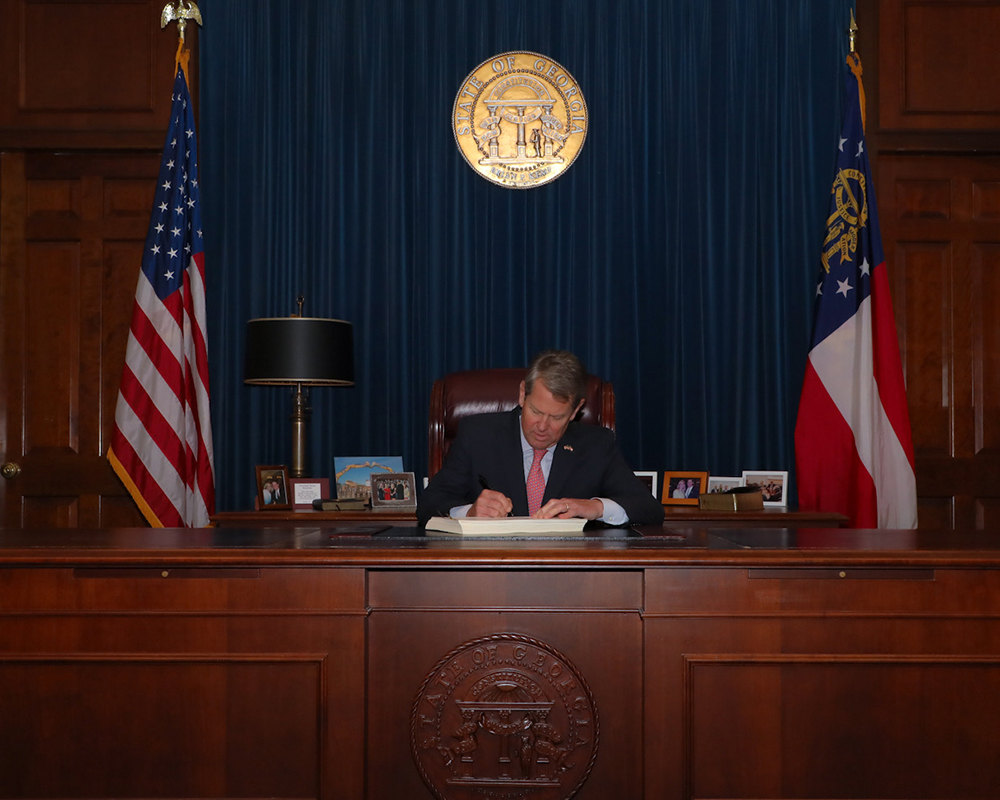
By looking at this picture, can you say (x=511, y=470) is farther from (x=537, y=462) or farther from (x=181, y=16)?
(x=181, y=16)

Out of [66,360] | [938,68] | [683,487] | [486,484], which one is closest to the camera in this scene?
[486,484]

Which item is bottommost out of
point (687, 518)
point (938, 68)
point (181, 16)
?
point (687, 518)

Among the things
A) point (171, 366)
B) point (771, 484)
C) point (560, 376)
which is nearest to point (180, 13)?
point (171, 366)

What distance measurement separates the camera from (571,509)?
7.77 ft

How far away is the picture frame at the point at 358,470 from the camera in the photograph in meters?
3.65

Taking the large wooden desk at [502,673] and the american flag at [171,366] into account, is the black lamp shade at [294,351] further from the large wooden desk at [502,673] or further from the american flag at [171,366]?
the large wooden desk at [502,673]

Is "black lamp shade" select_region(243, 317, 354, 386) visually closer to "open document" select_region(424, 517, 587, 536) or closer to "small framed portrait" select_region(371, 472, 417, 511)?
"small framed portrait" select_region(371, 472, 417, 511)

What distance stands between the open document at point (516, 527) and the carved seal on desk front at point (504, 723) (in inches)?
12.9

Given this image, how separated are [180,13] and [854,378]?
3287 millimetres

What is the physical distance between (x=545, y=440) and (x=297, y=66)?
2376mm

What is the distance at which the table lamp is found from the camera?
347cm

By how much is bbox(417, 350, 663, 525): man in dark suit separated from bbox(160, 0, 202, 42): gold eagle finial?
2.34 metres

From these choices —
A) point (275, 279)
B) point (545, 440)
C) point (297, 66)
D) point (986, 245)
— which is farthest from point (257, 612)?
point (986, 245)

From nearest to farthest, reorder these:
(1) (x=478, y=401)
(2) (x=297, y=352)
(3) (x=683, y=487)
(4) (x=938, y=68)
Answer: (1) (x=478, y=401) → (2) (x=297, y=352) → (3) (x=683, y=487) → (4) (x=938, y=68)
